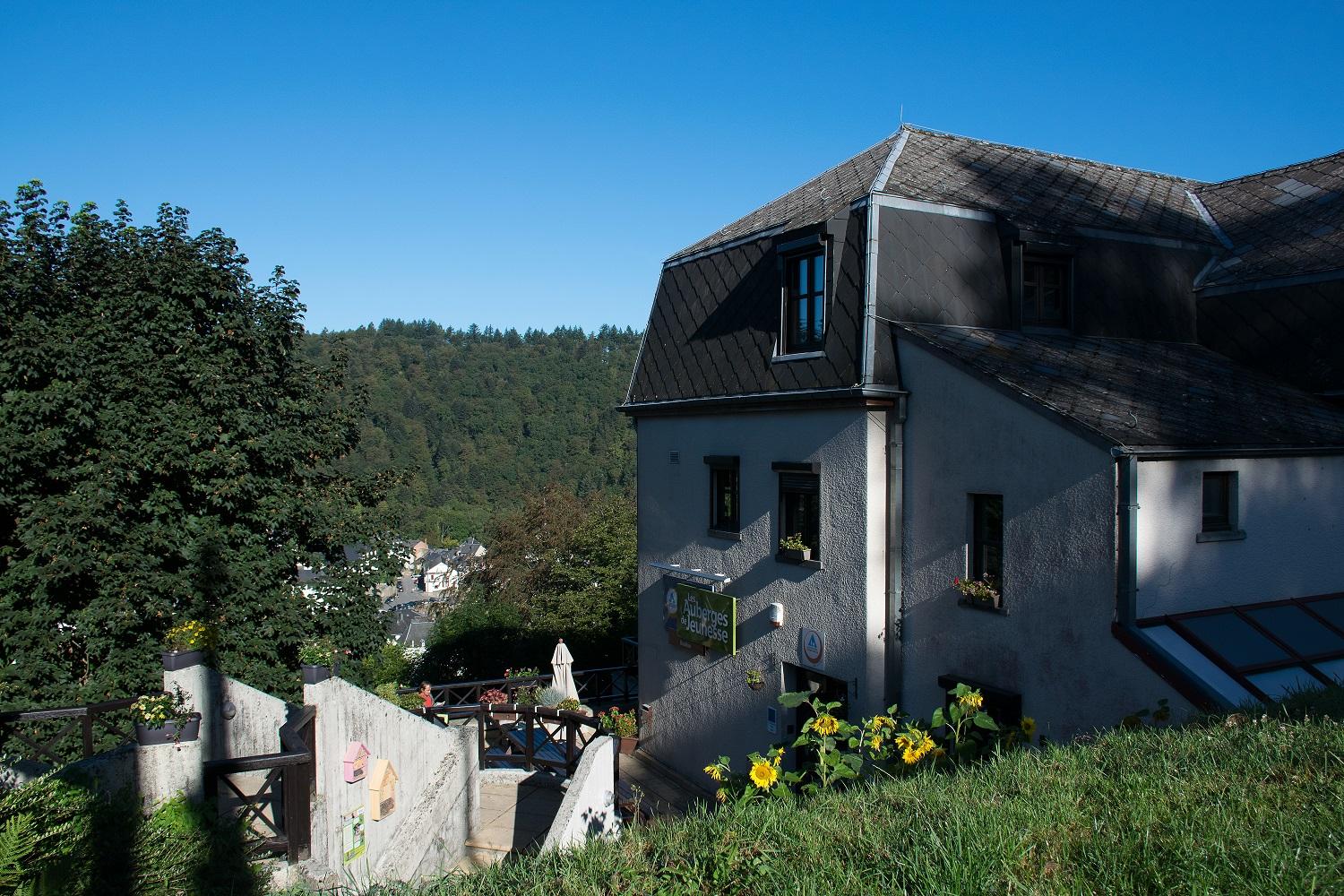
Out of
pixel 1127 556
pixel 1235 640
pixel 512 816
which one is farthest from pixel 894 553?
pixel 512 816

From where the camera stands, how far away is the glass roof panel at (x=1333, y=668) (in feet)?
25.5

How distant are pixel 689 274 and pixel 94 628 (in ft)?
33.3

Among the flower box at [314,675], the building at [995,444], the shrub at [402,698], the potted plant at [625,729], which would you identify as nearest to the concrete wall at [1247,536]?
the building at [995,444]

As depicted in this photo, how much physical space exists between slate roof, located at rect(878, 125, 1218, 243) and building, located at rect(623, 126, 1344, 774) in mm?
57

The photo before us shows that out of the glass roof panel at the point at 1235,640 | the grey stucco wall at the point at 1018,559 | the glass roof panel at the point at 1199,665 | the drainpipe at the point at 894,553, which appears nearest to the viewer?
the glass roof panel at the point at 1199,665

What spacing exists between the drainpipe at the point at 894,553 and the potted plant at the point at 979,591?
37.3 inches

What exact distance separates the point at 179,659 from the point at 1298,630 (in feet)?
34.7

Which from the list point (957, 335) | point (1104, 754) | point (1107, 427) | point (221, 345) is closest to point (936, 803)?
point (1104, 754)

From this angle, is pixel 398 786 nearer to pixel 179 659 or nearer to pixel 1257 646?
pixel 179 659

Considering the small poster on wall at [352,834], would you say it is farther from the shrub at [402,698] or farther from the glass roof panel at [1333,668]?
the glass roof panel at [1333,668]

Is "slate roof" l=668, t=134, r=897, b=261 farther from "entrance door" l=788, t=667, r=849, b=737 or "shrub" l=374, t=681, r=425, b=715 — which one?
"shrub" l=374, t=681, r=425, b=715

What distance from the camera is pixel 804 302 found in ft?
38.7

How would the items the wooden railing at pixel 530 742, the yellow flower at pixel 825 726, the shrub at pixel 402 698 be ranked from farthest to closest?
the shrub at pixel 402 698, the wooden railing at pixel 530 742, the yellow flower at pixel 825 726

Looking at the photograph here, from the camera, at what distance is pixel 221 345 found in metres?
13.9
